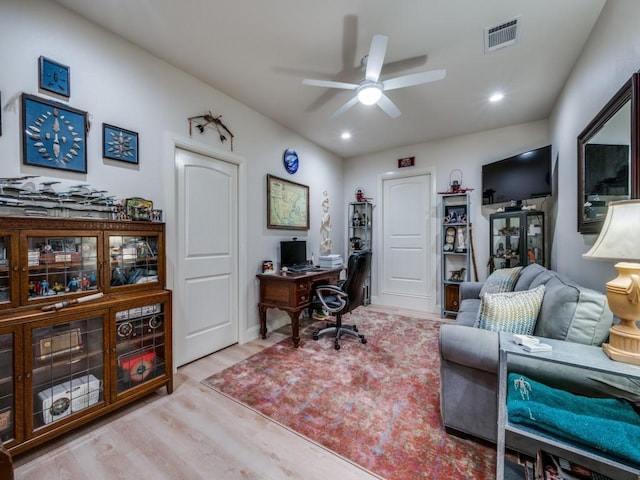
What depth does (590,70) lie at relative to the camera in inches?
77.0

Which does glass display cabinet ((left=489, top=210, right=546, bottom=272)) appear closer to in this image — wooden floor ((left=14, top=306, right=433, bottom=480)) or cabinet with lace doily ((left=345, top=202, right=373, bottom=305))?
cabinet with lace doily ((left=345, top=202, right=373, bottom=305))

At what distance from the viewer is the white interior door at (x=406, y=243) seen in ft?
13.9

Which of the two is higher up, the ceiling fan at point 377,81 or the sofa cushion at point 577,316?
the ceiling fan at point 377,81

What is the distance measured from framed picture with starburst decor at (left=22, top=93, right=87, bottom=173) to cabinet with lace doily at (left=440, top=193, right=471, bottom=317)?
4.00m

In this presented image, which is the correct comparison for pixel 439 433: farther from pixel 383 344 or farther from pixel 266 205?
pixel 266 205

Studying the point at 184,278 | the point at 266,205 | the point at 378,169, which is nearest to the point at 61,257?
the point at 184,278

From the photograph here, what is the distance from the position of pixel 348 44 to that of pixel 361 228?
9.97 feet

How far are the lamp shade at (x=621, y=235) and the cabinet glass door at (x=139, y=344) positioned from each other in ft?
8.19

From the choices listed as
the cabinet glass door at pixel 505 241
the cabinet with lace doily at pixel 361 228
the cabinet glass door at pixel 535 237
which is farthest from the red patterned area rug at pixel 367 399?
the cabinet with lace doily at pixel 361 228

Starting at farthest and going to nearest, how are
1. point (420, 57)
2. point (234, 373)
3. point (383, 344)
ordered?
Answer: point (383, 344)
point (234, 373)
point (420, 57)

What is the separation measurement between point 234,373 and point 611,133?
10.3ft

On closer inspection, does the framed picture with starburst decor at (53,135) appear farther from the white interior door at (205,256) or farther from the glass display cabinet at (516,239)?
the glass display cabinet at (516,239)

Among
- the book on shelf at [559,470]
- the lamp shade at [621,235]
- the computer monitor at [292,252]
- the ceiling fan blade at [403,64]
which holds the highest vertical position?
the ceiling fan blade at [403,64]

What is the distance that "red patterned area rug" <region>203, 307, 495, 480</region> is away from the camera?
57.1 inches
